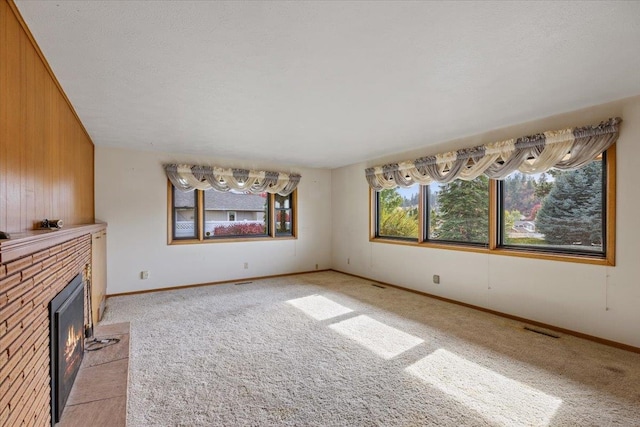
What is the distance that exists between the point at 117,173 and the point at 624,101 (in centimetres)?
621

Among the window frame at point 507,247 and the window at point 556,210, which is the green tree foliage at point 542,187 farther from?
the window frame at point 507,247

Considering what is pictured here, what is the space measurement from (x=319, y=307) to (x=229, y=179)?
9.00 ft

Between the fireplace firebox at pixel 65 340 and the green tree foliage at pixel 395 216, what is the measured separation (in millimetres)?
4290

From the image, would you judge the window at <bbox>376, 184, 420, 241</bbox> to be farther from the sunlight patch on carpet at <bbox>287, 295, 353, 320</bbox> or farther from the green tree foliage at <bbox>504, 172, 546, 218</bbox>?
the sunlight patch on carpet at <bbox>287, 295, 353, 320</bbox>

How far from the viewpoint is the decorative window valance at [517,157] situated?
286 cm

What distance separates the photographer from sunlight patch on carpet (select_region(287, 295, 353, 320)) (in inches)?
146

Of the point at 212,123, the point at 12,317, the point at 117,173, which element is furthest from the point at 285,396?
the point at 117,173

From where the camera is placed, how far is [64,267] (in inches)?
70.8

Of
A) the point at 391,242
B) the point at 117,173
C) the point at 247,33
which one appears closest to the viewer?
the point at 247,33

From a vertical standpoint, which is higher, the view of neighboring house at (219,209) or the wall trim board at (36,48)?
the wall trim board at (36,48)

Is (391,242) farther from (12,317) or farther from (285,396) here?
(12,317)

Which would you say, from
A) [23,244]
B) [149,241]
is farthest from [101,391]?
[149,241]

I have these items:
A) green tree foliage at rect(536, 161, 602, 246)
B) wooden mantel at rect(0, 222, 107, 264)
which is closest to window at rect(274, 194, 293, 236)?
green tree foliage at rect(536, 161, 602, 246)

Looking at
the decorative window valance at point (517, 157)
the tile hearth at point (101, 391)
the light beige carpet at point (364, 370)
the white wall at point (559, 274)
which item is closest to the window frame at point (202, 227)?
the light beige carpet at point (364, 370)
